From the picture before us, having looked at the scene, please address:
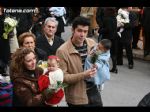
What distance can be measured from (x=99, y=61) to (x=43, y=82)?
811mm

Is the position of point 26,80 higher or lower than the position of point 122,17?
lower

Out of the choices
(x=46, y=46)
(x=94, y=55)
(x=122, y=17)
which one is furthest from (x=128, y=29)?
(x=94, y=55)

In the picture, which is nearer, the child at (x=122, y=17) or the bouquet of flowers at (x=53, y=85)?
the bouquet of flowers at (x=53, y=85)

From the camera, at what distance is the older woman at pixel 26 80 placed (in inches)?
159

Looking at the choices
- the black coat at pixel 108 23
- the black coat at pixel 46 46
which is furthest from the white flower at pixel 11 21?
the black coat at pixel 108 23

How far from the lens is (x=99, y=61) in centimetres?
474

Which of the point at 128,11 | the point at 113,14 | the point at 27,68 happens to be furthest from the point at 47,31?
the point at 128,11

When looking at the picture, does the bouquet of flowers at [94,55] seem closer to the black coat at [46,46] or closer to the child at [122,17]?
the black coat at [46,46]

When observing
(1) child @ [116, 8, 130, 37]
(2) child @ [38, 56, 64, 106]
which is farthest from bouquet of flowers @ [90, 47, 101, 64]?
(1) child @ [116, 8, 130, 37]

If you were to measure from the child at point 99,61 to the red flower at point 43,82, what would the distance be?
1.76ft

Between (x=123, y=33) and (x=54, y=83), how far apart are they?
5773mm

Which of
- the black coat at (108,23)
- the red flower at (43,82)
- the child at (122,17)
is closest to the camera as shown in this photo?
the red flower at (43,82)

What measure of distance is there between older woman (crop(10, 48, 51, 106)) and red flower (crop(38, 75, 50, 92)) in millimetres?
35

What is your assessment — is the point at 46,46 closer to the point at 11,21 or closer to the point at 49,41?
the point at 49,41
